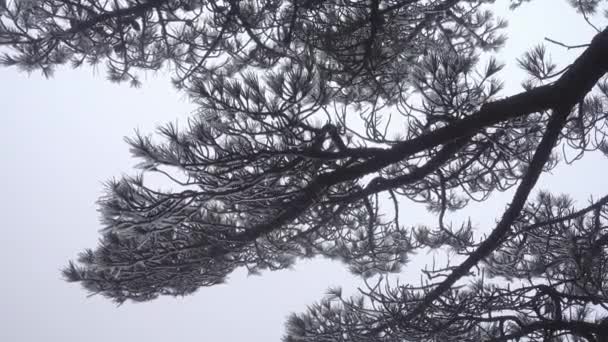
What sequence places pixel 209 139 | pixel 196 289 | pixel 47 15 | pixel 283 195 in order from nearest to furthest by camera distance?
pixel 209 139 < pixel 283 195 < pixel 47 15 < pixel 196 289

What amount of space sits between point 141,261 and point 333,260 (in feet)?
5.47

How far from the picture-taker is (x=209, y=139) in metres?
1.73

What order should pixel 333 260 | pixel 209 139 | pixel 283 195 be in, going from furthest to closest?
pixel 333 260
pixel 283 195
pixel 209 139

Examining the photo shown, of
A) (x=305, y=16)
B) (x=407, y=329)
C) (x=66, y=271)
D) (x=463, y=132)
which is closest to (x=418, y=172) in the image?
(x=463, y=132)

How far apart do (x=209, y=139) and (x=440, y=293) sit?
4.75 feet

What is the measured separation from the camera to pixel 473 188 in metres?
2.87

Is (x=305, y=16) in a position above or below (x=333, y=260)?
above

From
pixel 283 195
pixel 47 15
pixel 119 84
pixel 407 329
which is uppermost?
pixel 119 84

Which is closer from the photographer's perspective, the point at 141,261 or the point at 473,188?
the point at 141,261

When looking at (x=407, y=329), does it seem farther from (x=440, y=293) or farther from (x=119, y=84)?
(x=119, y=84)

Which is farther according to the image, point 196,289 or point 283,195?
point 196,289

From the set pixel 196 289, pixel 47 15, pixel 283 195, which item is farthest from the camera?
pixel 196 289

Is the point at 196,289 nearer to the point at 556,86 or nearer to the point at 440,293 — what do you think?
the point at 440,293

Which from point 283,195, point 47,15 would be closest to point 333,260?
point 283,195
